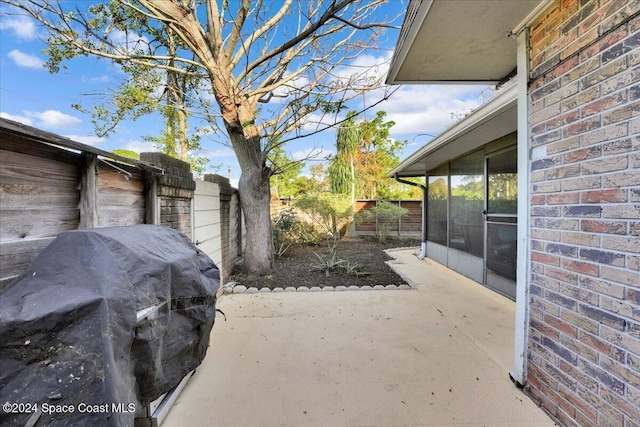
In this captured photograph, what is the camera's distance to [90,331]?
102cm

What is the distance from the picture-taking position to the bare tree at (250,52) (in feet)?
13.8

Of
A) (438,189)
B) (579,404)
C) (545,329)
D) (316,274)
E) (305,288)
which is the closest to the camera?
(579,404)

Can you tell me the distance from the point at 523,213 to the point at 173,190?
10.5 feet

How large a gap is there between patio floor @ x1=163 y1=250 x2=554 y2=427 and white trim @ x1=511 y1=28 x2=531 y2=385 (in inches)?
12.0

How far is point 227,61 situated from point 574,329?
5144 mm

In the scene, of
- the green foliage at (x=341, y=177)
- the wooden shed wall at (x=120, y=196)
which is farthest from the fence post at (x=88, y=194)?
the green foliage at (x=341, y=177)

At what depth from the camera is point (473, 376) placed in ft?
7.58

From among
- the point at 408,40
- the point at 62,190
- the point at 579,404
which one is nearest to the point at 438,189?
the point at 408,40

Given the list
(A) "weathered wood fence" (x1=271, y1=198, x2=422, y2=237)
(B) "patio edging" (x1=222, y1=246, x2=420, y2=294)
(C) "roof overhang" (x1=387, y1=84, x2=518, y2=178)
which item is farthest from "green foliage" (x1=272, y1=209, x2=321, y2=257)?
(C) "roof overhang" (x1=387, y1=84, x2=518, y2=178)

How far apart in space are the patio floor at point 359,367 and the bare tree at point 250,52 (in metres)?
2.29

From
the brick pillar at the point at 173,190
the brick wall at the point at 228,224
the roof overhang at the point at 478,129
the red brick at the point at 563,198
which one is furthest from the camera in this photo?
the brick wall at the point at 228,224

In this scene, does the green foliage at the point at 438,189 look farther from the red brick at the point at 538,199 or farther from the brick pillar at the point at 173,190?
the brick pillar at the point at 173,190

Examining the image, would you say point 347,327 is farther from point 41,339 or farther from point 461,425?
point 41,339

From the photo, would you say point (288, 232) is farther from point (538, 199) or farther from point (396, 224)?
point (538, 199)
